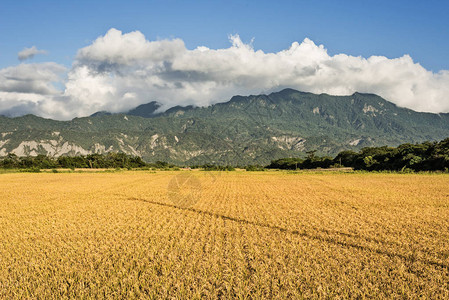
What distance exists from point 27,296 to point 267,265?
694 cm

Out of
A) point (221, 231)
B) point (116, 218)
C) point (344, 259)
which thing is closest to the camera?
point (344, 259)

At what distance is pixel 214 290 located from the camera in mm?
8141

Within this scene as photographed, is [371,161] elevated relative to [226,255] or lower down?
elevated

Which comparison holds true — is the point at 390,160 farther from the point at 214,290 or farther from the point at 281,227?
the point at 214,290

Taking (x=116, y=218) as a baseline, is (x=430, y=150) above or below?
above

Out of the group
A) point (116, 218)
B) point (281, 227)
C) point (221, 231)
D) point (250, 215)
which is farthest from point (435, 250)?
A: point (116, 218)

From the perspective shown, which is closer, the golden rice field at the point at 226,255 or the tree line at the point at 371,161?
the golden rice field at the point at 226,255

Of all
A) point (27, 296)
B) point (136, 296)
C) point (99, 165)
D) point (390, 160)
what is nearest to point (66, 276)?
point (27, 296)

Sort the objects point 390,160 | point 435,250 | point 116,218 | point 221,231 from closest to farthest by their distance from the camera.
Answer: point 435,250 → point 221,231 → point 116,218 → point 390,160

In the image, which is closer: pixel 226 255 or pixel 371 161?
pixel 226 255

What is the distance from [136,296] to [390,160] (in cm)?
10144

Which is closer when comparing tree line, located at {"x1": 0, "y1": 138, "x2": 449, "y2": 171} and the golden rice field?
the golden rice field

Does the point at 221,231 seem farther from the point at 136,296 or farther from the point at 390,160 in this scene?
the point at 390,160

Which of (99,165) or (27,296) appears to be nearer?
(27,296)
